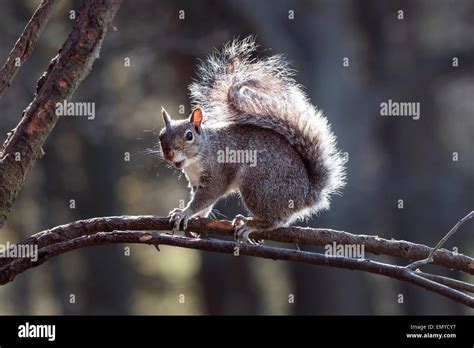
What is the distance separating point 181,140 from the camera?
6.06 metres

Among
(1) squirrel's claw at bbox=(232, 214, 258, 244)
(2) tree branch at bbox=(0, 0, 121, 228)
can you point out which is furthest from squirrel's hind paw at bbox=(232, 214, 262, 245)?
(2) tree branch at bbox=(0, 0, 121, 228)

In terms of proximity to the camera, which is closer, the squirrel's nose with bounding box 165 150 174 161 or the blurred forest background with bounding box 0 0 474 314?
the squirrel's nose with bounding box 165 150 174 161

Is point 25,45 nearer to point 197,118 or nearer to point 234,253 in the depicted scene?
point 234,253

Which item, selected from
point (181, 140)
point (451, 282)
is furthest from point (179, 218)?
point (451, 282)

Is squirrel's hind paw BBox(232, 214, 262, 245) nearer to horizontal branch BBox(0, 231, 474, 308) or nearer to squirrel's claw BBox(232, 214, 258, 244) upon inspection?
squirrel's claw BBox(232, 214, 258, 244)

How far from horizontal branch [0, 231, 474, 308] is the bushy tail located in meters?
1.86

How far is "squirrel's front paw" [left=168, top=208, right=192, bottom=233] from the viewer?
207 inches

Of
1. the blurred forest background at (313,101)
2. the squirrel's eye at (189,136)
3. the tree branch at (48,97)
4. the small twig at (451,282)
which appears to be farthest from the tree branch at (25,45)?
the blurred forest background at (313,101)

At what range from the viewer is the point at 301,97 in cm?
648

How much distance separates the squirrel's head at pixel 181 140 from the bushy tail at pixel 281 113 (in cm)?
27

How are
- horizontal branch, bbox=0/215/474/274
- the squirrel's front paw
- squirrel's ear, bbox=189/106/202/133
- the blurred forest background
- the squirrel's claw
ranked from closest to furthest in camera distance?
horizontal branch, bbox=0/215/474/274 < the squirrel's front paw < the squirrel's claw < squirrel's ear, bbox=189/106/202/133 < the blurred forest background

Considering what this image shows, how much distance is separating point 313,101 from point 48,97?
12025 millimetres

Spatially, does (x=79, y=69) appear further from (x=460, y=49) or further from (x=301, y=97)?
(x=460, y=49)

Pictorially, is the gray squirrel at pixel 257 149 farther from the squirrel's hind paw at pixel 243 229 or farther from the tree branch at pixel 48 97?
the tree branch at pixel 48 97
